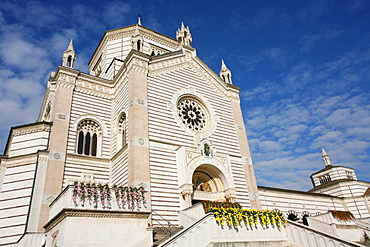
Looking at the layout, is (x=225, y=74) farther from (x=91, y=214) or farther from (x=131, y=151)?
(x=91, y=214)

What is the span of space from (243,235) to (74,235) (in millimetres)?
7636

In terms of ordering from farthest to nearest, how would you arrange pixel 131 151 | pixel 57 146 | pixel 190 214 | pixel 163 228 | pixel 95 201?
1. pixel 57 146
2. pixel 131 151
3. pixel 190 214
4. pixel 163 228
5. pixel 95 201

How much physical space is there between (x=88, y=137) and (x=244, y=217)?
1271cm

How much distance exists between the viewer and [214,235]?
12.9 metres

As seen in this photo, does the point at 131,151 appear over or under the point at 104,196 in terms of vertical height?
over

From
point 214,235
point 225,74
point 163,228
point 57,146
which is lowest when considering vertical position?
point 214,235

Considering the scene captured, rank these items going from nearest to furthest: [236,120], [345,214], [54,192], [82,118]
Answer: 1. [54,192]
2. [82,118]
3. [345,214]
4. [236,120]

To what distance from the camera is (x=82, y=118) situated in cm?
2145

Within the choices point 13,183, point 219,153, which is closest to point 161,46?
point 219,153

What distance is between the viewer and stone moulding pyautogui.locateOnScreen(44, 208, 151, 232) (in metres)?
12.4

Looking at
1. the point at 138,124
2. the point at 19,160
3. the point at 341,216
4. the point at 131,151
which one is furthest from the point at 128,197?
the point at 341,216

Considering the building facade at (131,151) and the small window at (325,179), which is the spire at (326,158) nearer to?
the small window at (325,179)

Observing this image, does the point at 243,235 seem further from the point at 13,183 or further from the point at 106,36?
the point at 106,36

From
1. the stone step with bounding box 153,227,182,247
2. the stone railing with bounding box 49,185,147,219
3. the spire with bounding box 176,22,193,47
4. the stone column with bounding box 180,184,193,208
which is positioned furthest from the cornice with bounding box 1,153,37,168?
the spire with bounding box 176,22,193,47
